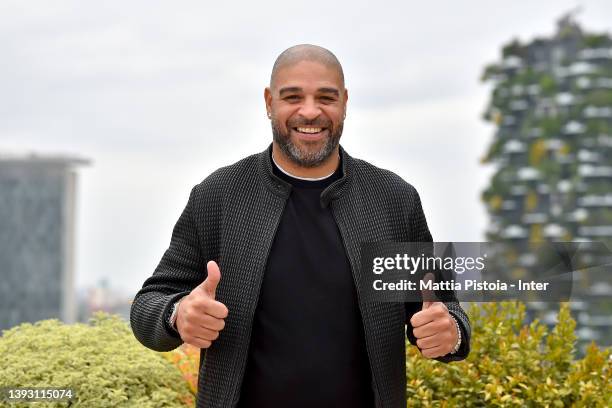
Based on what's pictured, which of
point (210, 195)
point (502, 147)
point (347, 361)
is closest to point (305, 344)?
point (347, 361)

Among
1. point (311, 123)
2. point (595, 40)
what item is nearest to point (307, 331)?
point (311, 123)

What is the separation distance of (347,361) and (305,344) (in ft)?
0.58

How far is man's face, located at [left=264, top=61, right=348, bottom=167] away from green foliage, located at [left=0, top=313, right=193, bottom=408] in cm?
238

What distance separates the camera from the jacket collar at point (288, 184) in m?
3.66

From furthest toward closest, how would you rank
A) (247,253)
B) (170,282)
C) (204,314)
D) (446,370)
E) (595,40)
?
(595,40), (446,370), (170,282), (247,253), (204,314)

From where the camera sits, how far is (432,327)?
11.0 feet

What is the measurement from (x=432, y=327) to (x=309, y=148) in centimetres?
79

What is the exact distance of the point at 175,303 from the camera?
11.5ft

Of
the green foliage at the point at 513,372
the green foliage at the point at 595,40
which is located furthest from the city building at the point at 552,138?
the green foliage at the point at 513,372

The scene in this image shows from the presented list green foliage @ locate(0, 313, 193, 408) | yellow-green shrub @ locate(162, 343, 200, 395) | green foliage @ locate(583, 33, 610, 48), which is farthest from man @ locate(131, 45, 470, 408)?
green foliage @ locate(583, 33, 610, 48)

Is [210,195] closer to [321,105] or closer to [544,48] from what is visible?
[321,105]

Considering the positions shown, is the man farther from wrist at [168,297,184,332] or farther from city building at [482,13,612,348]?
city building at [482,13,612,348]

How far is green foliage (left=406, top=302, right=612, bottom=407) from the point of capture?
5.39 metres

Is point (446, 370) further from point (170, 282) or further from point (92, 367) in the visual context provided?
point (170, 282)
